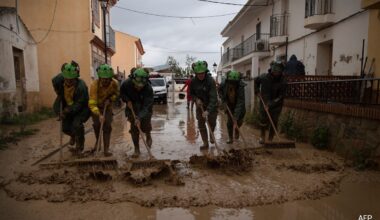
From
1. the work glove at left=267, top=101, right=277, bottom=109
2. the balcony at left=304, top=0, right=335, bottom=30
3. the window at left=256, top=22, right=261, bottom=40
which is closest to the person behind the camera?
the work glove at left=267, top=101, right=277, bottom=109

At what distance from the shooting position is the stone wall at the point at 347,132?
5204mm

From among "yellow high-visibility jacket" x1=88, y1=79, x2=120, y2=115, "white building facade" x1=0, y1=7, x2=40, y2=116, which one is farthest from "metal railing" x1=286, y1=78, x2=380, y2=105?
"white building facade" x1=0, y1=7, x2=40, y2=116

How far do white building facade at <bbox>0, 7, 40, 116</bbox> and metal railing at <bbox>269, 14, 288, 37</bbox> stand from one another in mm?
11461

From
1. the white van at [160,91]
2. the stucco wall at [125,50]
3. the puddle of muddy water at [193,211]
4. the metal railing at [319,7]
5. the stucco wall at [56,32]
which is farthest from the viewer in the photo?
the stucco wall at [125,50]

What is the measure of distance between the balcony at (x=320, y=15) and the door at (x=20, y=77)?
11.0m

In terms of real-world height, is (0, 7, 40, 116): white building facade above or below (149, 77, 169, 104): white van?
above

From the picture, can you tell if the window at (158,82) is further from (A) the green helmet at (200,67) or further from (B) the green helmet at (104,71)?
(B) the green helmet at (104,71)

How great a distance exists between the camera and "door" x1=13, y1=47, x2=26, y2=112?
11805 mm

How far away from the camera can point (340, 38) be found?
10.8 m

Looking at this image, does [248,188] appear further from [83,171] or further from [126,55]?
[126,55]

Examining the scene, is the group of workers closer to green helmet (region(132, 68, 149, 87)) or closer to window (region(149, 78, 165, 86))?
green helmet (region(132, 68, 149, 87))

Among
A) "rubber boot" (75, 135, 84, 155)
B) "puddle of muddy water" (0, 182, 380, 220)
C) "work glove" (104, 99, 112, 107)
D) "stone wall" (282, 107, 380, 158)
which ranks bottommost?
"puddle of muddy water" (0, 182, 380, 220)

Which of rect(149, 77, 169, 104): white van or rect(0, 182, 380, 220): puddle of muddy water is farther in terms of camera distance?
rect(149, 77, 169, 104): white van

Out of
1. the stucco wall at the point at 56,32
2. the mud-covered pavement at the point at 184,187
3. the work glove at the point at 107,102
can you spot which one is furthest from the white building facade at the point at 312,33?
the stucco wall at the point at 56,32
